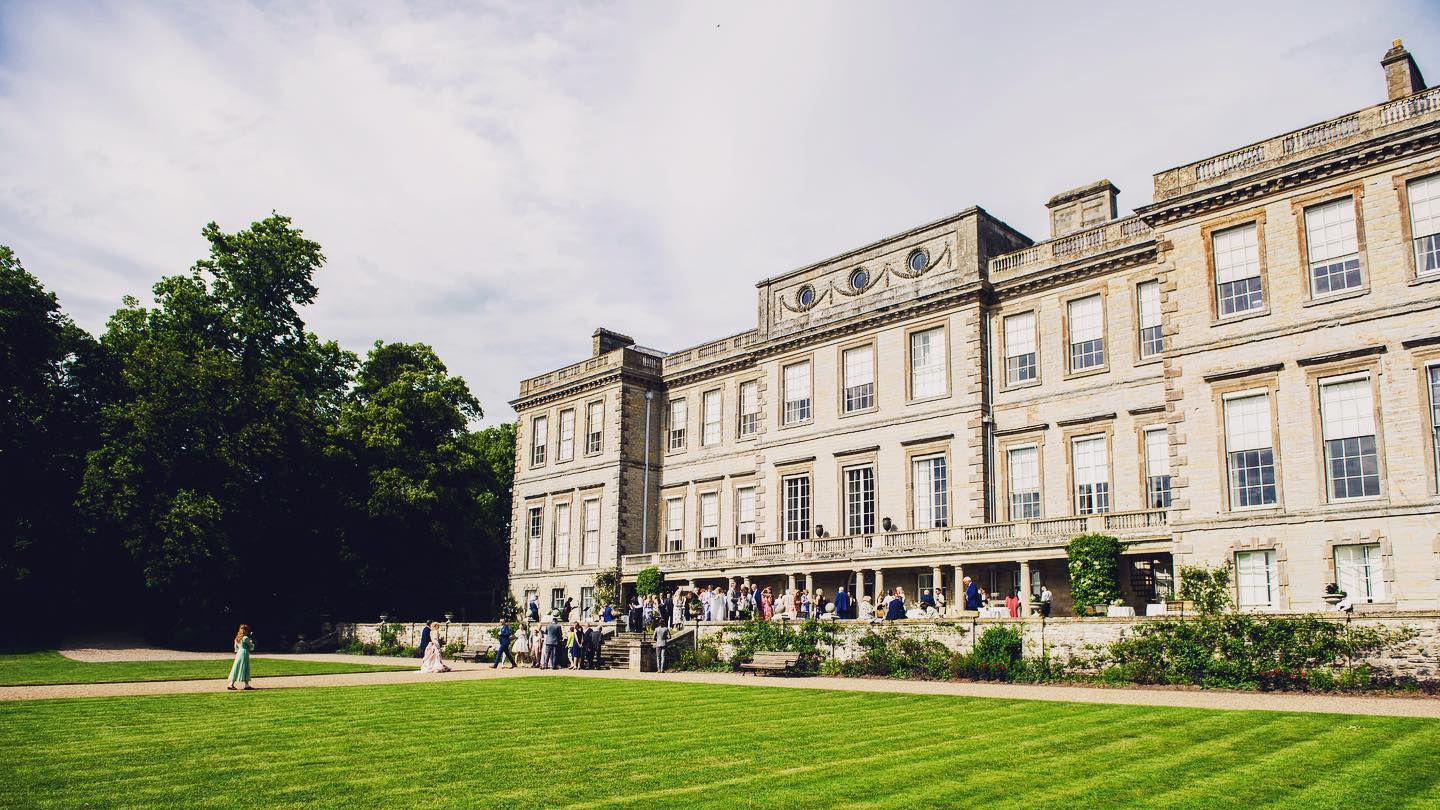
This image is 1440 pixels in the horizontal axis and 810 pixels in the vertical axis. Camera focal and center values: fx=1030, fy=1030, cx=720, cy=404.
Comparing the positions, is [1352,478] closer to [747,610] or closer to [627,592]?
[747,610]

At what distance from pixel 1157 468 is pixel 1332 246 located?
24.6 feet

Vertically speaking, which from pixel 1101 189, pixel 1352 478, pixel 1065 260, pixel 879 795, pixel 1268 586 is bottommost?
pixel 879 795

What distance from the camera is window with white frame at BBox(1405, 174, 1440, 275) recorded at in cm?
2209

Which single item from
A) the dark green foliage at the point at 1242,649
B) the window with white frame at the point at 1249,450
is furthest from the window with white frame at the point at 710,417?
the dark green foliage at the point at 1242,649

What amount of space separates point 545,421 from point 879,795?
41693mm

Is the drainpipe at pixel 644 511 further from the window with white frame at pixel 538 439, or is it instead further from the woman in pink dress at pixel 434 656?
the woman in pink dress at pixel 434 656

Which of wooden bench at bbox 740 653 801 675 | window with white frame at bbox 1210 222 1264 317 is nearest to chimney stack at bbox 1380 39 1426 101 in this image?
window with white frame at bbox 1210 222 1264 317

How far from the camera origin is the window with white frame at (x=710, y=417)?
141 ft

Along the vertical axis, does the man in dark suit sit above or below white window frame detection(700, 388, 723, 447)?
below

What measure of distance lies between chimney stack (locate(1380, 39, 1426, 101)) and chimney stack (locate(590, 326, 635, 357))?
32.0 meters

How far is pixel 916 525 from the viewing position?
33.7m

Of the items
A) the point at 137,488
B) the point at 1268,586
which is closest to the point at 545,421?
the point at 137,488

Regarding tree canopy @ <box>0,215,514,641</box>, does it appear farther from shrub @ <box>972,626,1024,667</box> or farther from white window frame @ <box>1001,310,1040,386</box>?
shrub @ <box>972,626,1024,667</box>

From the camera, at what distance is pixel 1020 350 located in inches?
1278
